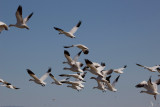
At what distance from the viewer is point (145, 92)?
2542 centimetres

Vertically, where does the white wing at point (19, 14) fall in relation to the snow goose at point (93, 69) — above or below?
above

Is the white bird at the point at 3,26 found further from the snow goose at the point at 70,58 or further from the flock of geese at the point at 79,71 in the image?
the snow goose at the point at 70,58

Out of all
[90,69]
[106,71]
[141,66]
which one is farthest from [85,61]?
[141,66]

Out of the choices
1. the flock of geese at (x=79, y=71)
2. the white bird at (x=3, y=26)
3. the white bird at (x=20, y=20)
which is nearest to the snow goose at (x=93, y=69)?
the flock of geese at (x=79, y=71)

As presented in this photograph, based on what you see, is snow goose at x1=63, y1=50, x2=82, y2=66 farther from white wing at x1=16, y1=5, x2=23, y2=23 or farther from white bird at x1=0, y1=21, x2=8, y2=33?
white bird at x1=0, y1=21, x2=8, y2=33

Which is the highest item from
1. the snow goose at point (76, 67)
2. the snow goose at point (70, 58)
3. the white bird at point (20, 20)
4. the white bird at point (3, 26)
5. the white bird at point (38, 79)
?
the white bird at point (20, 20)

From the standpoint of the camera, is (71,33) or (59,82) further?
(59,82)

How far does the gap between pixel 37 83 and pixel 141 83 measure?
7.80 m

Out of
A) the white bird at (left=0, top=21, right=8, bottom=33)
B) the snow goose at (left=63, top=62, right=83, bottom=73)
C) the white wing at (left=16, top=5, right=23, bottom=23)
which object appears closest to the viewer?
the white bird at (left=0, top=21, right=8, bottom=33)

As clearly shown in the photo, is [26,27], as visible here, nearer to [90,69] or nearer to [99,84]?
[90,69]

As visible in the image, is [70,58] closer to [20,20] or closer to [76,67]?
[76,67]

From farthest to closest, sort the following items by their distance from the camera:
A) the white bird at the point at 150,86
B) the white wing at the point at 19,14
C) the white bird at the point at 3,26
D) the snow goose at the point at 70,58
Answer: the snow goose at the point at 70,58
the white bird at the point at 150,86
the white wing at the point at 19,14
the white bird at the point at 3,26

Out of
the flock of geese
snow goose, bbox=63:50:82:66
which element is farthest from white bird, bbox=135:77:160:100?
snow goose, bbox=63:50:82:66

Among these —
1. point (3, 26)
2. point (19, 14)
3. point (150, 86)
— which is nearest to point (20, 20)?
point (19, 14)
